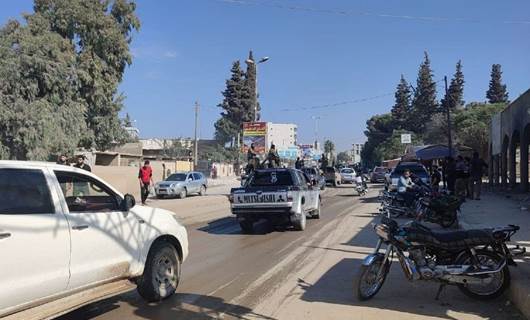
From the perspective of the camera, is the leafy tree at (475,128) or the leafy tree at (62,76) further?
the leafy tree at (475,128)

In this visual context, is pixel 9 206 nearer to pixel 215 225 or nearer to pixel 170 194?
pixel 215 225

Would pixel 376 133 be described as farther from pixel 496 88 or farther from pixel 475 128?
pixel 475 128

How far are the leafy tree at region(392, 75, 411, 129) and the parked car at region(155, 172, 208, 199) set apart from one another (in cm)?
8300

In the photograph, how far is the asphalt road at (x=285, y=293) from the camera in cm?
662

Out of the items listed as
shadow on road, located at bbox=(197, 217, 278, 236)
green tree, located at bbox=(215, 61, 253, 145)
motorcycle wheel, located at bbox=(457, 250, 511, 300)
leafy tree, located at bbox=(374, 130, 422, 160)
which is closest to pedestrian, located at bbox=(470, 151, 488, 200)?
shadow on road, located at bbox=(197, 217, 278, 236)

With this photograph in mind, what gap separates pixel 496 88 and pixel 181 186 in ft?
280

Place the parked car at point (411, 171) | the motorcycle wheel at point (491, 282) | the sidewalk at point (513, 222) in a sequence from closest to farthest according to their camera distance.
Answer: the sidewalk at point (513, 222), the motorcycle wheel at point (491, 282), the parked car at point (411, 171)

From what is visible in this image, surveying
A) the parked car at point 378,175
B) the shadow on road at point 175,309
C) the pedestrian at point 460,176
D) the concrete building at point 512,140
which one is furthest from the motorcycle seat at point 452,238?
the parked car at point 378,175

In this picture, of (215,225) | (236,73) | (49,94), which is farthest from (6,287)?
(236,73)

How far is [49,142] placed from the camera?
25.2 meters

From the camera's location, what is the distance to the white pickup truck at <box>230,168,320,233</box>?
46.9ft

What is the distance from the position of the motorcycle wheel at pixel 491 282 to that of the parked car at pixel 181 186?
26.5 m

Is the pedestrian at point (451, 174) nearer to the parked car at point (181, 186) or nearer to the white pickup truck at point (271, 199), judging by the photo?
the white pickup truck at point (271, 199)

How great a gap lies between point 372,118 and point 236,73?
193 feet
